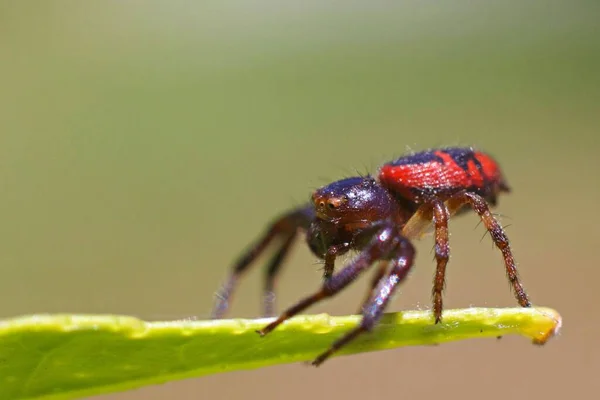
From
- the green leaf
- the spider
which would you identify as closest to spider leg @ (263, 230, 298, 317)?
the spider

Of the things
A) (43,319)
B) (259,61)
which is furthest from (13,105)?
(43,319)

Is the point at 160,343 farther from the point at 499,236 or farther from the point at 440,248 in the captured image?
the point at 499,236

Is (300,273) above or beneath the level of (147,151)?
beneath

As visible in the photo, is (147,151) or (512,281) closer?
(512,281)

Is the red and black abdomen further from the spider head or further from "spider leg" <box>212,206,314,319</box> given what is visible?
"spider leg" <box>212,206,314,319</box>

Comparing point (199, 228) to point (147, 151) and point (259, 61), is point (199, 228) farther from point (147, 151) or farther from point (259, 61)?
point (259, 61)

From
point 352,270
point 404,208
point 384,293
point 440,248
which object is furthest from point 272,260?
point 384,293
